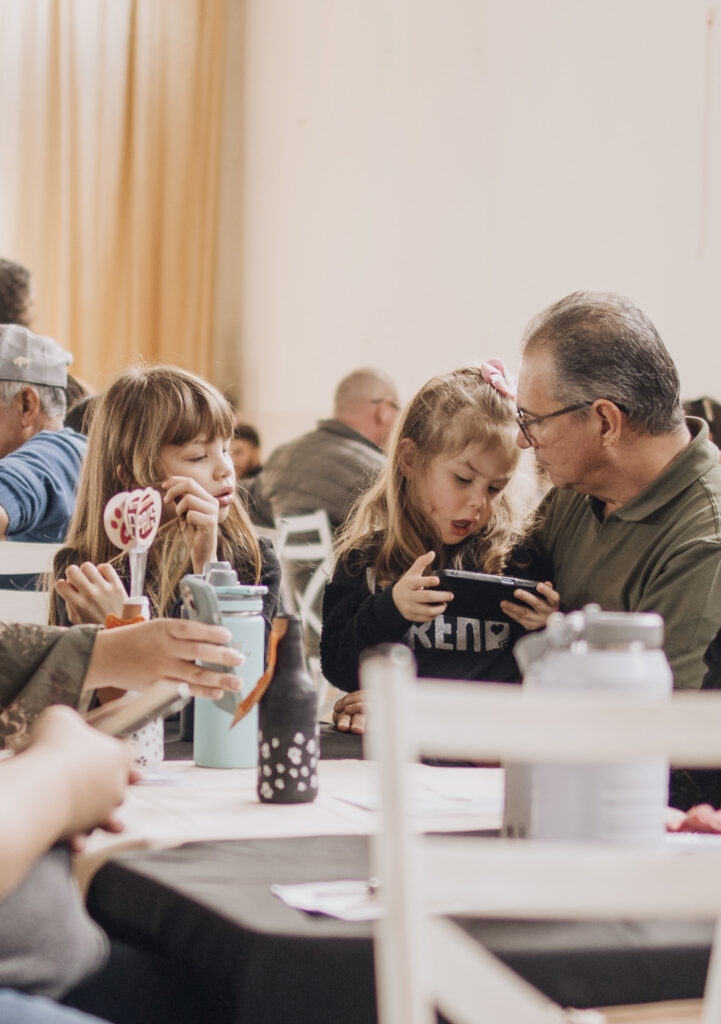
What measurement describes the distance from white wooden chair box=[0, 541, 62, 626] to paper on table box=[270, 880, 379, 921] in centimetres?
150

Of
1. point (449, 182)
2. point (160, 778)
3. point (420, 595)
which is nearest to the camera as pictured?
point (160, 778)

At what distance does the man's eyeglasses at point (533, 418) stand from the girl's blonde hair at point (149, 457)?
1.75 feet

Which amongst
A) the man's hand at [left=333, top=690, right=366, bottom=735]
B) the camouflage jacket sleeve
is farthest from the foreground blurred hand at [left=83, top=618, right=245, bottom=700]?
the man's hand at [left=333, top=690, right=366, bottom=735]

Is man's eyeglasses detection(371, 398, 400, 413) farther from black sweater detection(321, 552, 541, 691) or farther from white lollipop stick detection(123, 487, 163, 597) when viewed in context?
white lollipop stick detection(123, 487, 163, 597)

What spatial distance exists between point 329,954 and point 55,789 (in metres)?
0.24

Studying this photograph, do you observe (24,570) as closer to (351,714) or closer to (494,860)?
(351,714)

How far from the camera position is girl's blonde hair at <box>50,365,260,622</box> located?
2.18 metres

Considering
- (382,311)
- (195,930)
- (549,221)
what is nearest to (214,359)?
(382,311)

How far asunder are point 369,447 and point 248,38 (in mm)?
3694

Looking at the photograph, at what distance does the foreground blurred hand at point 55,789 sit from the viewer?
2.86 ft

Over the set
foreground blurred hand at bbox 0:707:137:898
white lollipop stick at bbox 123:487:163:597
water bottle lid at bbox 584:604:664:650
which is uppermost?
water bottle lid at bbox 584:604:664:650

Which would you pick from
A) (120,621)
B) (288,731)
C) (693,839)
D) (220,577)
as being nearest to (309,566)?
(220,577)

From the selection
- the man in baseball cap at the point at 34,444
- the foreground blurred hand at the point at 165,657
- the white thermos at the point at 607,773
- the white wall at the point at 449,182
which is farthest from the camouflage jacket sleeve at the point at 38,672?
the white wall at the point at 449,182

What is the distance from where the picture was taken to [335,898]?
40.8 inches
